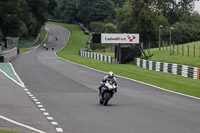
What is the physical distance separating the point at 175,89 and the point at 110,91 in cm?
903

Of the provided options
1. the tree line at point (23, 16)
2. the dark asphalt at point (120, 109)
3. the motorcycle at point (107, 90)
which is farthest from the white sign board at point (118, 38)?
the motorcycle at point (107, 90)

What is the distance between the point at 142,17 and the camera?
332 feet

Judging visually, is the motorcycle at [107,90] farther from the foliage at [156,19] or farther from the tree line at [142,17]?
the foliage at [156,19]

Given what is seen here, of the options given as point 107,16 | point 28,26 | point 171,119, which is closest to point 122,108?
point 171,119

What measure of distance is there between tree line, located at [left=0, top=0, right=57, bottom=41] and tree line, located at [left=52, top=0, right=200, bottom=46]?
19.6 m

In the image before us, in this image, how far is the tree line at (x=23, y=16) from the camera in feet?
302

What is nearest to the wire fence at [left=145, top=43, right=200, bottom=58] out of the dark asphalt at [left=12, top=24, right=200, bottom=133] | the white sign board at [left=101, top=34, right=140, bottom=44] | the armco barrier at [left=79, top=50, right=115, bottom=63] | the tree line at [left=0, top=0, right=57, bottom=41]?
the white sign board at [left=101, top=34, right=140, bottom=44]

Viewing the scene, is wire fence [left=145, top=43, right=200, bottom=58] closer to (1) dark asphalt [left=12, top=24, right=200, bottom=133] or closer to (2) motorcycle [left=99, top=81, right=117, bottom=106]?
(1) dark asphalt [left=12, top=24, right=200, bottom=133]

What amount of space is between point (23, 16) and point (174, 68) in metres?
77.8

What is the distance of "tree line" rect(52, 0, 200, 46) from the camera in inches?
4023

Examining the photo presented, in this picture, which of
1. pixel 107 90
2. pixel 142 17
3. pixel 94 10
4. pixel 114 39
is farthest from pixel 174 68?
pixel 94 10

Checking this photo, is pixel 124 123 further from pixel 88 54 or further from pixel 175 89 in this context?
pixel 88 54

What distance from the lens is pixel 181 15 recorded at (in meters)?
132

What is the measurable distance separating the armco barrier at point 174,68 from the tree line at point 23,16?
45627mm
